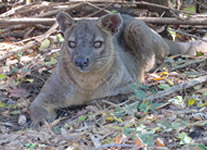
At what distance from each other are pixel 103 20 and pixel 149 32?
5.53 feet

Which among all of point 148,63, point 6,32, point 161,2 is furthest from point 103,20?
point 6,32

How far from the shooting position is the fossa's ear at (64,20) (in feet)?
15.9

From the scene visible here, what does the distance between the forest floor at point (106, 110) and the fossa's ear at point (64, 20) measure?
3.99 feet

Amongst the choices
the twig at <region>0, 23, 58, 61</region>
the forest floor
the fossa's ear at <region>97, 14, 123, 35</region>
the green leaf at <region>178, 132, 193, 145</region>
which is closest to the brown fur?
the fossa's ear at <region>97, 14, 123, 35</region>

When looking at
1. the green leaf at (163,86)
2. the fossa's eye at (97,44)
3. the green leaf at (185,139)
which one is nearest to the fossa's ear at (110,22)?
the fossa's eye at (97,44)

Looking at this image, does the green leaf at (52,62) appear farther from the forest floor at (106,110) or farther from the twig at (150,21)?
the twig at (150,21)


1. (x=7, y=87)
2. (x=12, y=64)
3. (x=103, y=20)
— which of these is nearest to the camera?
(x=103, y=20)

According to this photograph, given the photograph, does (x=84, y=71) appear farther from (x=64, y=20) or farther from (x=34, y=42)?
(x=34, y=42)

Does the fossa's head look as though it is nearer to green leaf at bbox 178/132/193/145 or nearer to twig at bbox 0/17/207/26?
green leaf at bbox 178/132/193/145

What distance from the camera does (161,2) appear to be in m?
7.20

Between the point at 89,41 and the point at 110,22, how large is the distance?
0.56 meters

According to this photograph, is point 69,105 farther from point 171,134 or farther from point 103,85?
point 171,134

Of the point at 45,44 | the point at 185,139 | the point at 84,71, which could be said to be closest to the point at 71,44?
the point at 84,71

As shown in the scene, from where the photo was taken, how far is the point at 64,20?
495 centimetres
